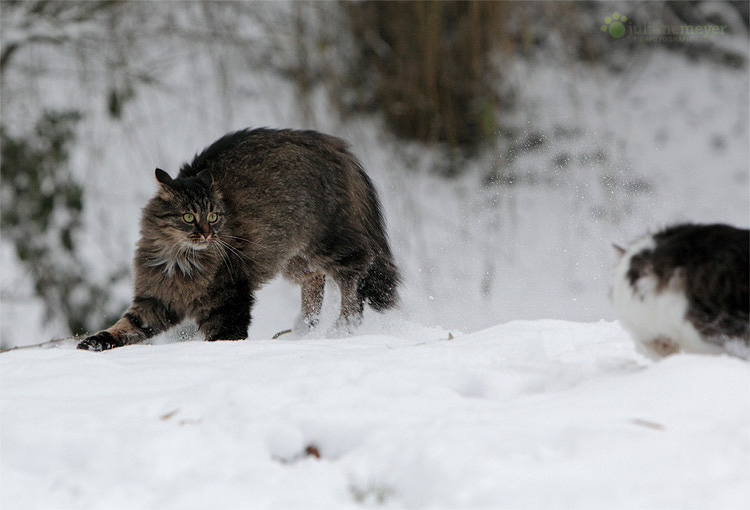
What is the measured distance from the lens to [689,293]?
6.69 ft

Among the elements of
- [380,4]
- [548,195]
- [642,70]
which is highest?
[380,4]

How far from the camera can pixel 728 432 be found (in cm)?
167

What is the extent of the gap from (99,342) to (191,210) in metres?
0.64

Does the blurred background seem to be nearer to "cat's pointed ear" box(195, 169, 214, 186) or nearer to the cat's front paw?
"cat's pointed ear" box(195, 169, 214, 186)

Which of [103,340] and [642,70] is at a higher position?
[642,70]

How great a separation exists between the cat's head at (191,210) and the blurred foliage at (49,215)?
2175mm

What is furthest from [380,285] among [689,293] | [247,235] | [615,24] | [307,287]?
[615,24]

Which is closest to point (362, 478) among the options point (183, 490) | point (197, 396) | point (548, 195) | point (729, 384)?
point (183, 490)

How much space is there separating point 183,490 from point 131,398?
0.49 metres

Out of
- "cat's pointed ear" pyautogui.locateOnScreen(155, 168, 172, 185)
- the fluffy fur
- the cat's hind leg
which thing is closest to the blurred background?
the cat's hind leg

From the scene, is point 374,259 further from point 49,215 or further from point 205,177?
point 49,215

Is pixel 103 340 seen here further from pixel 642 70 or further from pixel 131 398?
pixel 642 70

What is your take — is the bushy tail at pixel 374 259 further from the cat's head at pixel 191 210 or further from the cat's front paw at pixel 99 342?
the cat's front paw at pixel 99 342

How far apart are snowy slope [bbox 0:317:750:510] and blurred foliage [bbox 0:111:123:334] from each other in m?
3.18
